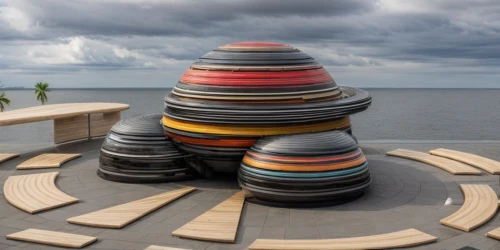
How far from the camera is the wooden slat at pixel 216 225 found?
14.3m

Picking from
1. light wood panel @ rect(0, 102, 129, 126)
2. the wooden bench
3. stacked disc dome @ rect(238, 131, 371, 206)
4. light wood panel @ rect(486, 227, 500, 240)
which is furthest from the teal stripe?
the wooden bench

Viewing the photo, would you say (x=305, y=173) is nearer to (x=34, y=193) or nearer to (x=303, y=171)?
(x=303, y=171)

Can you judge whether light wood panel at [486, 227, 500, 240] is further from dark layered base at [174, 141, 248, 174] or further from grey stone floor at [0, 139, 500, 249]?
dark layered base at [174, 141, 248, 174]

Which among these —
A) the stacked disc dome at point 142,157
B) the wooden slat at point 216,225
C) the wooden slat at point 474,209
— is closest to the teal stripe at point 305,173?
the wooden slat at point 216,225

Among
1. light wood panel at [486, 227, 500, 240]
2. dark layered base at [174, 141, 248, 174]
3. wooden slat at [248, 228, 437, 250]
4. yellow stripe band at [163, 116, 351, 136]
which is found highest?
yellow stripe band at [163, 116, 351, 136]

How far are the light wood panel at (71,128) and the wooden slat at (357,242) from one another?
1853 cm

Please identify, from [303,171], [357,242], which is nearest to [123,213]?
[303,171]

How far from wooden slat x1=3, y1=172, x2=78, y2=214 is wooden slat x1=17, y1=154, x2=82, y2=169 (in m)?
2.06

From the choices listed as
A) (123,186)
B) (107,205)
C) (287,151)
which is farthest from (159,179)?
(287,151)

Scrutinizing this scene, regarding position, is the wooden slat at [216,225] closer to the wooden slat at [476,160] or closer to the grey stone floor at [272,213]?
the grey stone floor at [272,213]

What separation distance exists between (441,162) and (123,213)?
14.1 metres

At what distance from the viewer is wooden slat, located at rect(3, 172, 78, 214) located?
17.1 meters

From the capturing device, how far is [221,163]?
19.8 metres

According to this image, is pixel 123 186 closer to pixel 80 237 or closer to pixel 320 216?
pixel 80 237
